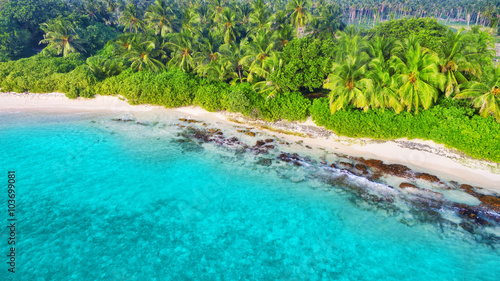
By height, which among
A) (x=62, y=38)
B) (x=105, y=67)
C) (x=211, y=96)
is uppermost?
(x=62, y=38)

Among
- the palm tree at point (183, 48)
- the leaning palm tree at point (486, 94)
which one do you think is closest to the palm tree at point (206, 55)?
the palm tree at point (183, 48)

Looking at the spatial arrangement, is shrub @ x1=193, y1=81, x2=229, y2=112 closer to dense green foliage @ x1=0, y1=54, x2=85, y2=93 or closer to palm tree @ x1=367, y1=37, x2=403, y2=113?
palm tree @ x1=367, y1=37, x2=403, y2=113

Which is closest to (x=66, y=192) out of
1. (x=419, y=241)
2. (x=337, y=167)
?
(x=337, y=167)

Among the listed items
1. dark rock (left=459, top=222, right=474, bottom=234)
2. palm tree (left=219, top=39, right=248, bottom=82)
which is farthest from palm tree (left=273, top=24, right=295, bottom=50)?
dark rock (left=459, top=222, right=474, bottom=234)

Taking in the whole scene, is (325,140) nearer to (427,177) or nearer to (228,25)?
(427,177)

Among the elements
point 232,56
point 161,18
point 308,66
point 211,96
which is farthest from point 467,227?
point 161,18
